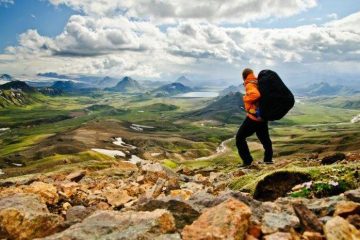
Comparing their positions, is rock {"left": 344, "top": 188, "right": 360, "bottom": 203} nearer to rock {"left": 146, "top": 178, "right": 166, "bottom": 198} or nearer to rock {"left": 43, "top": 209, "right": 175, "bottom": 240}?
rock {"left": 43, "top": 209, "right": 175, "bottom": 240}

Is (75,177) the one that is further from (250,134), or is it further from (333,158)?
(333,158)

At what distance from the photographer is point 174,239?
290 inches

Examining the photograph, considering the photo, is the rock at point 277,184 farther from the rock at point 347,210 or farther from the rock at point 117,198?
the rock at point 347,210

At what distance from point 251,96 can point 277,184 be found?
6761mm

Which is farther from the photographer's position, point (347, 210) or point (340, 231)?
point (347, 210)

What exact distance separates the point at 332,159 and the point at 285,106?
4.29 metres

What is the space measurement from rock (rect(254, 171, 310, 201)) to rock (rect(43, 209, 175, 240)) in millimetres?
5925

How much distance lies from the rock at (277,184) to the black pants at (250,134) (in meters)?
7.26

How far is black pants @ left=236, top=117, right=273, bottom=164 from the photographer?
20656 millimetres

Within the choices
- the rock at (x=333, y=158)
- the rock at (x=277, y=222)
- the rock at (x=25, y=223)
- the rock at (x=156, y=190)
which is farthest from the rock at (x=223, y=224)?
the rock at (x=333, y=158)

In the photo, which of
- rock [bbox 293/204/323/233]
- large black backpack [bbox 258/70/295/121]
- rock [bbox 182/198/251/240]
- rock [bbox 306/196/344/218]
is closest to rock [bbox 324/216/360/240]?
rock [bbox 293/204/323/233]

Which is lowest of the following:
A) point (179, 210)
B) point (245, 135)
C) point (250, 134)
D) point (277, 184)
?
point (277, 184)

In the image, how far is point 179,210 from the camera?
9125 millimetres

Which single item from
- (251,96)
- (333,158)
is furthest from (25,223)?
(333,158)
